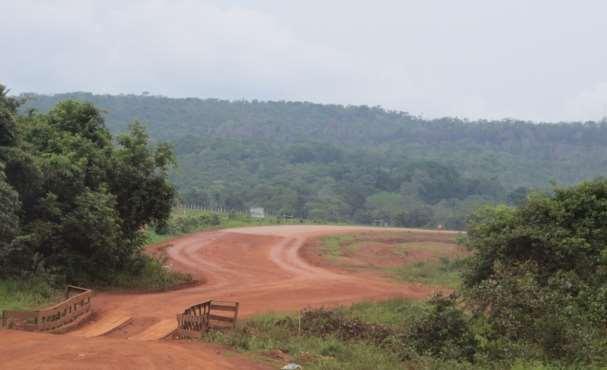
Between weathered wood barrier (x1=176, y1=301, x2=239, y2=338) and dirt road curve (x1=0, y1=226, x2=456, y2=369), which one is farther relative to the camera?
weathered wood barrier (x1=176, y1=301, x2=239, y2=338)

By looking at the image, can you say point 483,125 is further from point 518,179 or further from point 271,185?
point 271,185

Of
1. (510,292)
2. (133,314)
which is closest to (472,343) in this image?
(510,292)

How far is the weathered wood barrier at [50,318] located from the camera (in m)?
14.8

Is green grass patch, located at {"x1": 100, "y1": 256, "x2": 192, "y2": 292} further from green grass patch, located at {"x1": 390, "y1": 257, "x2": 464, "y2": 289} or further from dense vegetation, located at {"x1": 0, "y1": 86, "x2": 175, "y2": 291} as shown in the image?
green grass patch, located at {"x1": 390, "y1": 257, "x2": 464, "y2": 289}

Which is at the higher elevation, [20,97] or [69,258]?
[20,97]

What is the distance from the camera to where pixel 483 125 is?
169m

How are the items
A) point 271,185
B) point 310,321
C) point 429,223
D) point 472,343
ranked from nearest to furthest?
point 472,343 → point 310,321 → point 429,223 → point 271,185

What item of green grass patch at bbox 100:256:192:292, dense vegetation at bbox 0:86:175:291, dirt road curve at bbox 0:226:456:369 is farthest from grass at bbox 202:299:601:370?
green grass patch at bbox 100:256:192:292

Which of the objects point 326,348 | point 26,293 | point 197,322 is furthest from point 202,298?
point 326,348

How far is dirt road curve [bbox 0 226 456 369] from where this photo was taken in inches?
466

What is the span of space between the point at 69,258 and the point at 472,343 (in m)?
13.4

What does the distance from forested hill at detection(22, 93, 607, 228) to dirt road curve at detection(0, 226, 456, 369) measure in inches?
Answer: 608

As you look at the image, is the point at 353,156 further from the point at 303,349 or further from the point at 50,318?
the point at 303,349

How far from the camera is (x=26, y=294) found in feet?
62.2
